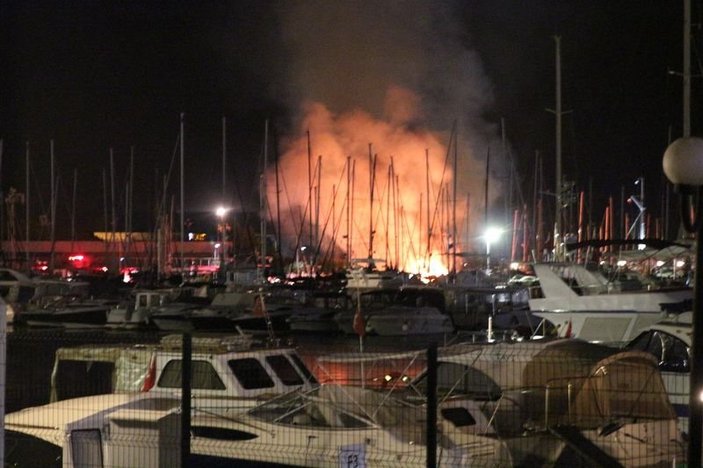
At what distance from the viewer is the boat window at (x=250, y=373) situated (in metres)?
13.2

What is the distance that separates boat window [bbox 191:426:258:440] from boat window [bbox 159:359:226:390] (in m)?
2.08

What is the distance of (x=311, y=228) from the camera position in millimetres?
70188

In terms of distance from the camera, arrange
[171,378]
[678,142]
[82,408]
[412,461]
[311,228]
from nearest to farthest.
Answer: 1. [678,142]
2. [412,461]
3. [82,408]
4. [171,378]
5. [311,228]

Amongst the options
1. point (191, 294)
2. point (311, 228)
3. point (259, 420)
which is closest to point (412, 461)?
point (259, 420)

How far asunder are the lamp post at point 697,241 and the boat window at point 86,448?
18.5 feet

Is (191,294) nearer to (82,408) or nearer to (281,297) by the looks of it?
(281,297)

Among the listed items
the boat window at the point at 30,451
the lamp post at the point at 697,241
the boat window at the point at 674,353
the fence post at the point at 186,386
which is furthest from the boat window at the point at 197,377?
the lamp post at the point at 697,241

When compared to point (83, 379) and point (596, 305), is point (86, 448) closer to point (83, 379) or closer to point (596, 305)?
point (83, 379)

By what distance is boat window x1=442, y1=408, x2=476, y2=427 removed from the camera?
1091 centimetres

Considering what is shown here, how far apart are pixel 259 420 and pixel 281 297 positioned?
33848 millimetres

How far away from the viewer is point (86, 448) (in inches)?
393

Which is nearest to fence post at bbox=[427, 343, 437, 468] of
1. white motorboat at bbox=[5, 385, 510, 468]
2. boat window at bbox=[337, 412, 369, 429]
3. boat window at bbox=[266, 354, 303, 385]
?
white motorboat at bbox=[5, 385, 510, 468]

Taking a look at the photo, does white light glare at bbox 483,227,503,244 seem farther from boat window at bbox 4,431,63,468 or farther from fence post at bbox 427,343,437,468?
fence post at bbox 427,343,437,468

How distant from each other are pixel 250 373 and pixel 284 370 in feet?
1.69
